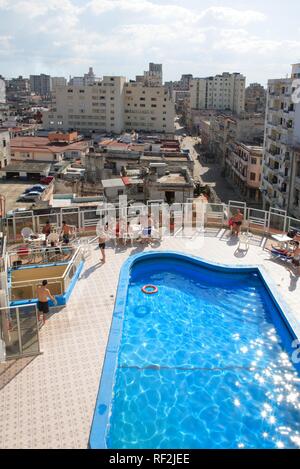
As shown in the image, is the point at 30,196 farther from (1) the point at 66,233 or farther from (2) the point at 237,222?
(2) the point at 237,222

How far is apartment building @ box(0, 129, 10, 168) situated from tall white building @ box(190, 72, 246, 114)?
8055 cm

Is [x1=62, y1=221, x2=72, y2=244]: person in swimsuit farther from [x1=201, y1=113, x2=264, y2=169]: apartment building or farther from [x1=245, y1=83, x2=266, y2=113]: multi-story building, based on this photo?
[x1=245, y1=83, x2=266, y2=113]: multi-story building

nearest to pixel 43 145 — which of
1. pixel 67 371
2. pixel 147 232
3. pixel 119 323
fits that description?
pixel 147 232

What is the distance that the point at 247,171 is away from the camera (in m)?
50.4

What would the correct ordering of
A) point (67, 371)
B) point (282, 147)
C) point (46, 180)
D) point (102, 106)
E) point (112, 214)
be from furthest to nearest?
point (102, 106), point (46, 180), point (282, 147), point (112, 214), point (67, 371)

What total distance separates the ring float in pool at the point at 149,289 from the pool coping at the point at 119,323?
2.33 ft

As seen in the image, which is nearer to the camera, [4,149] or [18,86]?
[4,149]

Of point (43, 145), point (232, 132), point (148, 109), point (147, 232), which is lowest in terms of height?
point (147, 232)

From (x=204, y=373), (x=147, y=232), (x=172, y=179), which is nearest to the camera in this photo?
Result: (x=204, y=373)

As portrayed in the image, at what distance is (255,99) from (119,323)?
121m

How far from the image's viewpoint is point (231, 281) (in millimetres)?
14188

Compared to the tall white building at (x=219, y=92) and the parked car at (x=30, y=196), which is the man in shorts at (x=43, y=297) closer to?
the parked car at (x=30, y=196)

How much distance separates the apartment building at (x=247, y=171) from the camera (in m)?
49.0
